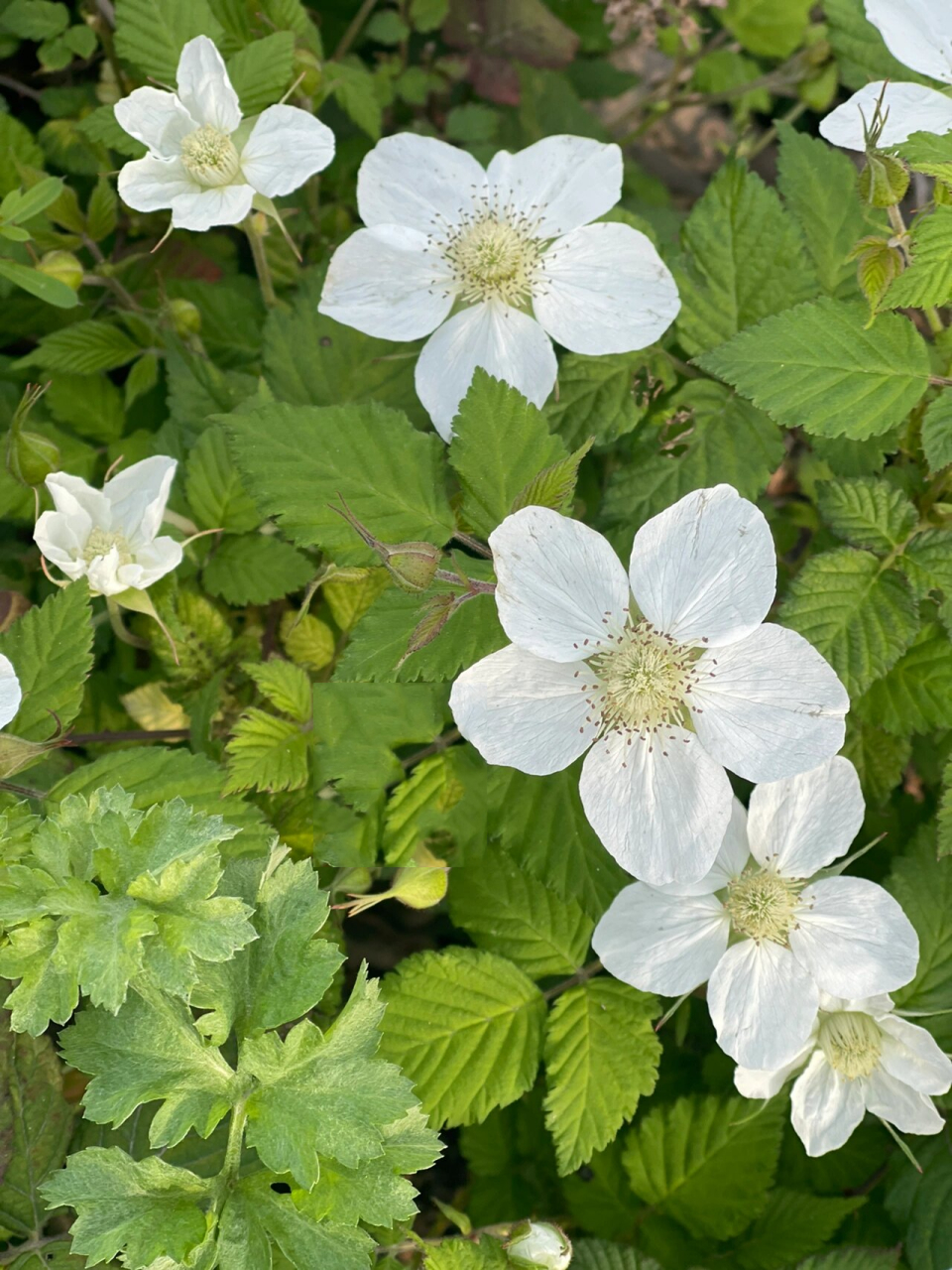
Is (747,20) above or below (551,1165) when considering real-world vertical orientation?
above

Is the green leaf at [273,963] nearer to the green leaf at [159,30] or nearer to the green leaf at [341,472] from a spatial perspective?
the green leaf at [341,472]

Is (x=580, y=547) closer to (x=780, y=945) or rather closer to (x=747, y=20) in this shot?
(x=780, y=945)

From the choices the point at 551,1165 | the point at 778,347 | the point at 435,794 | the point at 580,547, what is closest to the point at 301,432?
the point at 580,547

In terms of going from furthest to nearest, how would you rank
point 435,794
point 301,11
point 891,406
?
point 301,11, point 435,794, point 891,406

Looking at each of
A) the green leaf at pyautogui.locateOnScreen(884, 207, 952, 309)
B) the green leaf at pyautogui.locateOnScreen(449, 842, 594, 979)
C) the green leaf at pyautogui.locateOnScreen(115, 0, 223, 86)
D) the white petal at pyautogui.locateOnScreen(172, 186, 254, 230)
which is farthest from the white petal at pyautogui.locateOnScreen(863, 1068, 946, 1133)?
the green leaf at pyautogui.locateOnScreen(115, 0, 223, 86)

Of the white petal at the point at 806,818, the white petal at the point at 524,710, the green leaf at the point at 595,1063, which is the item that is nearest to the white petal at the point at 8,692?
the white petal at the point at 524,710

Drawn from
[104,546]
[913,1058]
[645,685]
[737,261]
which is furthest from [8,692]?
[913,1058]

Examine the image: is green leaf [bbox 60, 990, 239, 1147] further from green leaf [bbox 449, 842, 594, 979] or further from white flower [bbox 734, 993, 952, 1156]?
white flower [bbox 734, 993, 952, 1156]
